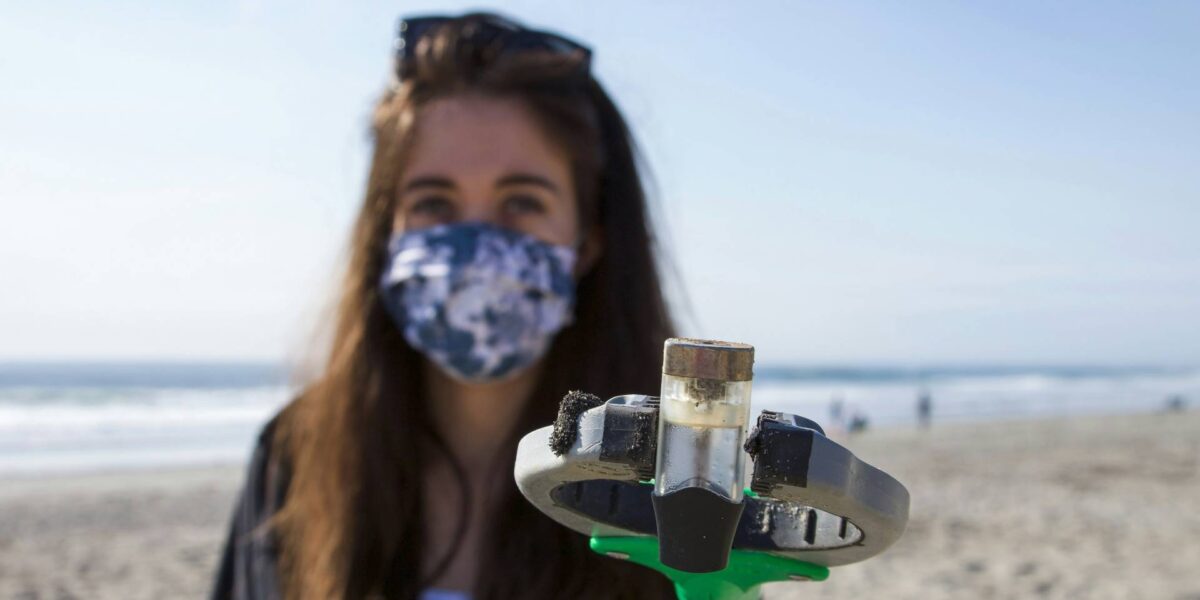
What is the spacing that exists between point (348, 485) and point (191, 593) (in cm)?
500

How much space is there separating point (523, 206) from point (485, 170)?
4.9 inches

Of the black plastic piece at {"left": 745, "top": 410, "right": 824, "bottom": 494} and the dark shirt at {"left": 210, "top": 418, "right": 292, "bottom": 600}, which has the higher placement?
the black plastic piece at {"left": 745, "top": 410, "right": 824, "bottom": 494}

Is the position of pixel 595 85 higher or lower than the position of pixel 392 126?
higher

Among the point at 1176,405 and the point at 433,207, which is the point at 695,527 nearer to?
the point at 433,207

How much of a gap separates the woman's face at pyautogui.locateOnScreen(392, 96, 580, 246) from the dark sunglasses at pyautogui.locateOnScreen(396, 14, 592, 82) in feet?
0.49

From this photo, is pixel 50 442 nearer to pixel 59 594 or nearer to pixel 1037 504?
pixel 59 594

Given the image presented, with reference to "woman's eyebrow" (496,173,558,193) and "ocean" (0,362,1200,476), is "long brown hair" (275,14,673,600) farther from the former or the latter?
"ocean" (0,362,1200,476)

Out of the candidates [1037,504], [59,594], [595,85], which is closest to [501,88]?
[595,85]

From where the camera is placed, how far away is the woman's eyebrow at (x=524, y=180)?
201 cm

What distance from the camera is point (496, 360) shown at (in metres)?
2.00

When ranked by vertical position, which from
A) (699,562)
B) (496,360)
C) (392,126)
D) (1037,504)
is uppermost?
(392,126)

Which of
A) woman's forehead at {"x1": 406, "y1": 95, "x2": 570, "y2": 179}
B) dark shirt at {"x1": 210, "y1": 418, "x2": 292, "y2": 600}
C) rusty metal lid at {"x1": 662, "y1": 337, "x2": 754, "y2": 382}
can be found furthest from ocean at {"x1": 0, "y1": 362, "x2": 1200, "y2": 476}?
woman's forehead at {"x1": 406, "y1": 95, "x2": 570, "y2": 179}

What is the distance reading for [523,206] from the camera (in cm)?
205

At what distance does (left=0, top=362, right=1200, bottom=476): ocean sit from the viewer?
14766 mm
